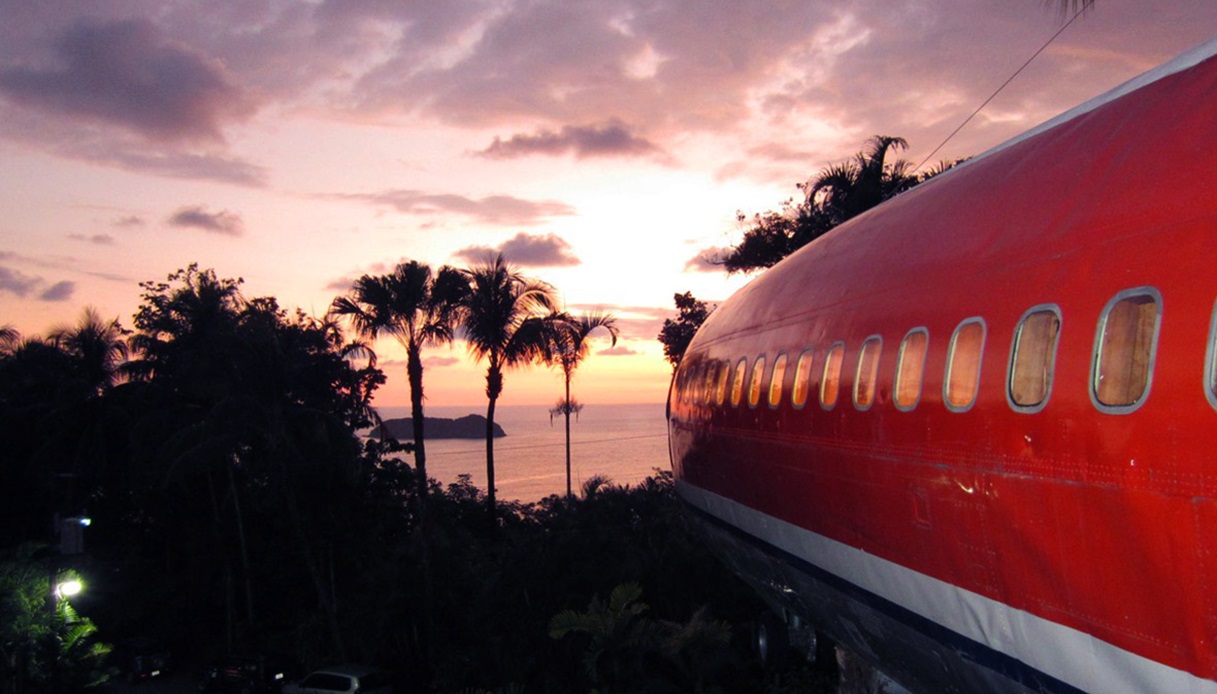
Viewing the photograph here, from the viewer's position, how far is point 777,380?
9453 mm

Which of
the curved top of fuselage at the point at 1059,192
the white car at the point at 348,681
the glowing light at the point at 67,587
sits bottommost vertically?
the white car at the point at 348,681

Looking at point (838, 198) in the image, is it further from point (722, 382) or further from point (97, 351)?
point (97, 351)

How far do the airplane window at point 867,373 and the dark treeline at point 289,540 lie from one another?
34.2 ft

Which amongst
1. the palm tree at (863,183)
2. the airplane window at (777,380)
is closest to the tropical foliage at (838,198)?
the palm tree at (863,183)

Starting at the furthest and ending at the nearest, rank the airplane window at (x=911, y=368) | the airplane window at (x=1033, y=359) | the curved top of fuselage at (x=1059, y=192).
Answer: the airplane window at (x=911, y=368), the airplane window at (x=1033, y=359), the curved top of fuselage at (x=1059, y=192)

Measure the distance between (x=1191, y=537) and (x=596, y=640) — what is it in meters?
14.3

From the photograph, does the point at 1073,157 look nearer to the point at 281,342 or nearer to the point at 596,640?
the point at 596,640

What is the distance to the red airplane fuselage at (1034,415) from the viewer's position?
13.1 feet

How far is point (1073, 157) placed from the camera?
5.32 meters

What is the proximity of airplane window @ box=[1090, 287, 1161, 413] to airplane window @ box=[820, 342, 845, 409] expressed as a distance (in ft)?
10.5

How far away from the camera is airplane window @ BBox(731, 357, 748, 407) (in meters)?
11.0

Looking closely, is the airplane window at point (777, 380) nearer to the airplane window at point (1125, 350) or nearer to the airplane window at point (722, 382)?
the airplane window at point (722, 382)

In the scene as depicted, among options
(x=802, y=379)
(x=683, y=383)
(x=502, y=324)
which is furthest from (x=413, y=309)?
(x=802, y=379)

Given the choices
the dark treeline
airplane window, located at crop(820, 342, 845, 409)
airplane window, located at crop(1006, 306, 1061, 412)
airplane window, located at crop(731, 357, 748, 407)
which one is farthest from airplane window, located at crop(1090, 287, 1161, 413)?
the dark treeline
